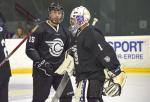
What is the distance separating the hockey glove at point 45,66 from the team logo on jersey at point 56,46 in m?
0.19

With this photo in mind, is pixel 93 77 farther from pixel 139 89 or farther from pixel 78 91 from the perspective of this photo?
pixel 139 89

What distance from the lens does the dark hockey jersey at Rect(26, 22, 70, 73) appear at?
20.6 feet

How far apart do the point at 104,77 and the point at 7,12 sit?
4.75 metres

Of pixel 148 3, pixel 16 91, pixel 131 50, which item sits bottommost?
pixel 16 91

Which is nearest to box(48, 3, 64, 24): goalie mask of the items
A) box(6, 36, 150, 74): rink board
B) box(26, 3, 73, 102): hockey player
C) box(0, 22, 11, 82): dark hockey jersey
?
box(26, 3, 73, 102): hockey player

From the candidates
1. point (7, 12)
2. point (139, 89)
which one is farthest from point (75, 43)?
point (7, 12)

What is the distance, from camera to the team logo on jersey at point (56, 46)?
630cm

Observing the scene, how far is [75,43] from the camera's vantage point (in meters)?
5.41

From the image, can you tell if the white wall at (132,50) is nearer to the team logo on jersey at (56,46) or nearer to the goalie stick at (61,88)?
the team logo on jersey at (56,46)

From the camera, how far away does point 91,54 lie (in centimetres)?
536

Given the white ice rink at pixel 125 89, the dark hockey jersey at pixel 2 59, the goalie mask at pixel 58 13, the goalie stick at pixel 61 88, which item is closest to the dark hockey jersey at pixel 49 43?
the goalie mask at pixel 58 13

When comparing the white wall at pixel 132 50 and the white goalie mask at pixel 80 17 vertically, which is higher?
the white goalie mask at pixel 80 17

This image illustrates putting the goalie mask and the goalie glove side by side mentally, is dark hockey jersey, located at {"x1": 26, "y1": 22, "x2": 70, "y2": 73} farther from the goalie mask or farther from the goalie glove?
the goalie glove

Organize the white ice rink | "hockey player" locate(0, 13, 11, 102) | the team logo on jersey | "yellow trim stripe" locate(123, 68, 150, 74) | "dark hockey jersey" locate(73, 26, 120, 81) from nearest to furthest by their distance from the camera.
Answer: "dark hockey jersey" locate(73, 26, 120, 81) < "hockey player" locate(0, 13, 11, 102) < the team logo on jersey < the white ice rink < "yellow trim stripe" locate(123, 68, 150, 74)
